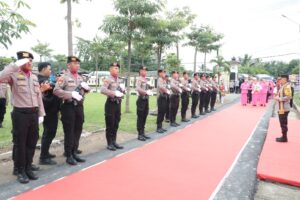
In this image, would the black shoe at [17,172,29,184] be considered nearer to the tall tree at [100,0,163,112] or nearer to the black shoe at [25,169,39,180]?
the black shoe at [25,169,39,180]

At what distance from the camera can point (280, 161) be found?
584 centimetres

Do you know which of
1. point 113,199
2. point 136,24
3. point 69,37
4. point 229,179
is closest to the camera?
point 113,199

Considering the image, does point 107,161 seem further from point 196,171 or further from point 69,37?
point 69,37

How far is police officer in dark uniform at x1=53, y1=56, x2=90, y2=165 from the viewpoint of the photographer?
5328mm

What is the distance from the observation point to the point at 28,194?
4070mm

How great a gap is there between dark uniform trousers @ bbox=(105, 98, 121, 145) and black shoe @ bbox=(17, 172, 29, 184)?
2280mm

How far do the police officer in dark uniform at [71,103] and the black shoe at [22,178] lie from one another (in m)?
0.96

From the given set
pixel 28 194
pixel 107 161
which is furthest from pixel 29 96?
pixel 107 161

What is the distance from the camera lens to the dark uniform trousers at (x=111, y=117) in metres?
6.55

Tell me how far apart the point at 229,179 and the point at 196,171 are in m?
0.56

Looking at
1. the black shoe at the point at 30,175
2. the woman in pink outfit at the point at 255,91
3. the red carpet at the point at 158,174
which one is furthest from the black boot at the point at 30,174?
the woman in pink outfit at the point at 255,91

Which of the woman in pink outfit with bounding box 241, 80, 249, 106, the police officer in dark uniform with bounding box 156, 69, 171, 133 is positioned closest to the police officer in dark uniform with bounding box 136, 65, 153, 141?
the police officer in dark uniform with bounding box 156, 69, 171, 133

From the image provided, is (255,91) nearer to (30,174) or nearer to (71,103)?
(71,103)

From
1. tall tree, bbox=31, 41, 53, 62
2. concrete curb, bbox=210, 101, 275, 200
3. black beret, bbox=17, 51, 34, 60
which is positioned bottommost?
concrete curb, bbox=210, 101, 275, 200
